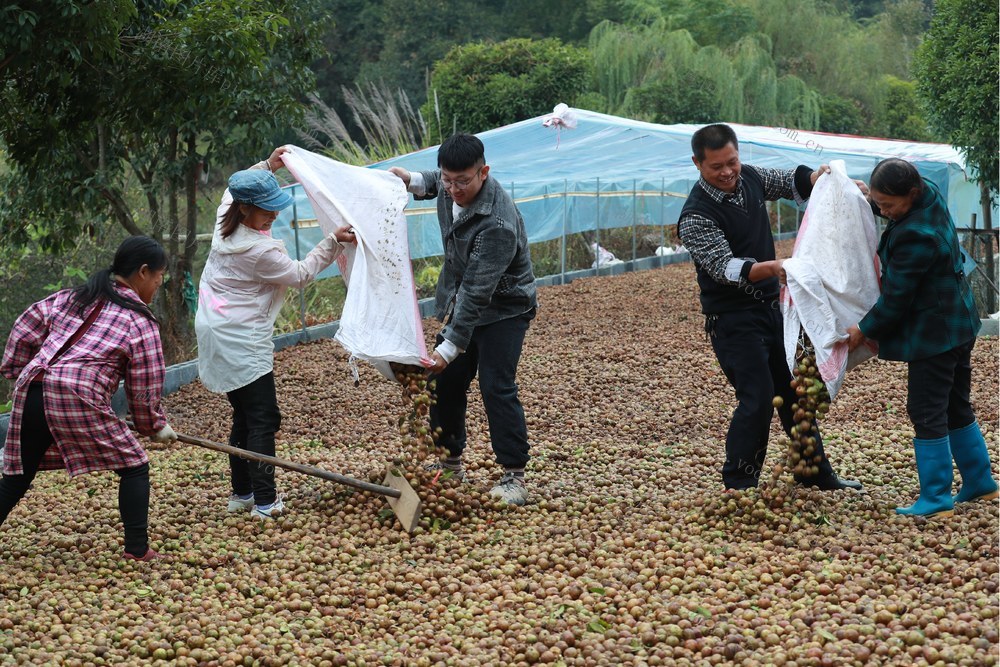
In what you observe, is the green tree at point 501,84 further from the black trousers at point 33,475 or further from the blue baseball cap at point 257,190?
the black trousers at point 33,475

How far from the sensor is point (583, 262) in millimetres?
17281

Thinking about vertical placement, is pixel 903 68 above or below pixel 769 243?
below

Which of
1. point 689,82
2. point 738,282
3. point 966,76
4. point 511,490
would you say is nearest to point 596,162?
point 966,76

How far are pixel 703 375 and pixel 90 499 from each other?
4345mm

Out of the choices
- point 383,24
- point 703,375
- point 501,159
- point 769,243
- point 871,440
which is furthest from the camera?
point 383,24

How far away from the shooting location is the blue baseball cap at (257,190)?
4.41 meters

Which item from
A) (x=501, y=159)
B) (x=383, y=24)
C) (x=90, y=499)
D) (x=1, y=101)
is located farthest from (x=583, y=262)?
(x=383, y=24)

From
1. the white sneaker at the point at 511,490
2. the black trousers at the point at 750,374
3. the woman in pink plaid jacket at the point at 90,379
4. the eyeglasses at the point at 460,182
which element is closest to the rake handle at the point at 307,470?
the woman in pink plaid jacket at the point at 90,379

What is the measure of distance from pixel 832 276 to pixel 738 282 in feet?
1.15

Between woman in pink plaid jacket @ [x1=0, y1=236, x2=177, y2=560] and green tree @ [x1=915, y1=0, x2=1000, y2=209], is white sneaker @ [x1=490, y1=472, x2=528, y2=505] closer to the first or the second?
woman in pink plaid jacket @ [x1=0, y1=236, x2=177, y2=560]

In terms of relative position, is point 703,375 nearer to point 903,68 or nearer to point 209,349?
point 209,349

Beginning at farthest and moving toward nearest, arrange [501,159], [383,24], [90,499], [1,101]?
1. [383,24]
2. [501,159]
3. [1,101]
4. [90,499]

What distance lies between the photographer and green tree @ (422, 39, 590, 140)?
18719 millimetres

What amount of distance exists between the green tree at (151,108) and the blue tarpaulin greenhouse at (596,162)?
1287 millimetres
